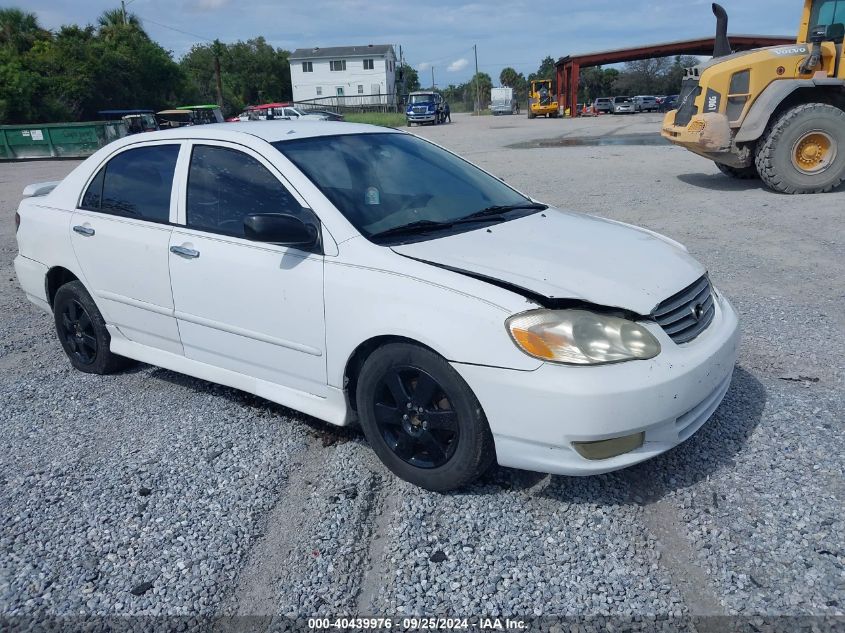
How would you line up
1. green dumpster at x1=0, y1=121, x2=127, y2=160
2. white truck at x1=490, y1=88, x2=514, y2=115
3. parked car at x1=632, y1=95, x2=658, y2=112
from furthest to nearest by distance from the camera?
white truck at x1=490, y1=88, x2=514, y2=115
parked car at x1=632, y1=95, x2=658, y2=112
green dumpster at x1=0, y1=121, x2=127, y2=160

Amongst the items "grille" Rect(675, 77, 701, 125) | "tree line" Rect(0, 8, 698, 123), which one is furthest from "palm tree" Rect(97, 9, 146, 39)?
"grille" Rect(675, 77, 701, 125)

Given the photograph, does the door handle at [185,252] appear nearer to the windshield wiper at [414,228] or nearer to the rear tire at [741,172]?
the windshield wiper at [414,228]

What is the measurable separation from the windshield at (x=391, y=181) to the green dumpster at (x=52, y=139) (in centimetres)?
2491

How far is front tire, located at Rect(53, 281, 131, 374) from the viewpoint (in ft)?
14.6

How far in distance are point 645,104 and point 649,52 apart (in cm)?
1504

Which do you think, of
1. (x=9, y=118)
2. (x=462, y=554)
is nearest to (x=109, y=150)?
(x=462, y=554)

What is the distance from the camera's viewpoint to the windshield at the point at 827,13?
33.6 feet

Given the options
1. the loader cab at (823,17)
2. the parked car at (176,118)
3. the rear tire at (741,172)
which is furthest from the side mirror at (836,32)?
the parked car at (176,118)

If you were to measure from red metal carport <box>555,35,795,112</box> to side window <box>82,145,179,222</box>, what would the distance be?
3360 cm

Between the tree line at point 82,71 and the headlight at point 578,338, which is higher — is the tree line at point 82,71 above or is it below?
above

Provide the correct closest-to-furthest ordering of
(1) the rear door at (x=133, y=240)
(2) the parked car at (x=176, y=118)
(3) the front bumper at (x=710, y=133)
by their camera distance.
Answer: (1) the rear door at (x=133, y=240) < (3) the front bumper at (x=710, y=133) < (2) the parked car at (x=176, y=118)

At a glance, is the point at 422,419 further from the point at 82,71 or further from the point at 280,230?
the point at 82,71

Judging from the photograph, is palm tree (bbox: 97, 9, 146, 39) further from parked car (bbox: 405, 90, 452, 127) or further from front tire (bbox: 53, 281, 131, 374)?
front tire (bbox: 53, 281, 131, 374)

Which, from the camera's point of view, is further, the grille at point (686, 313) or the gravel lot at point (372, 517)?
the grille at point (686, 313)
